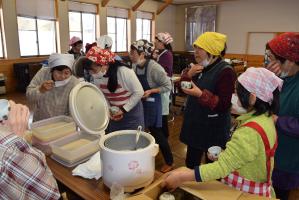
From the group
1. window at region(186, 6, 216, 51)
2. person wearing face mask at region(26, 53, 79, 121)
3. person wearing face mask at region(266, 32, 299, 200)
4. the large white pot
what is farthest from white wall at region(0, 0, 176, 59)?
person wearing face mask at region(266, 32, 299, 200)

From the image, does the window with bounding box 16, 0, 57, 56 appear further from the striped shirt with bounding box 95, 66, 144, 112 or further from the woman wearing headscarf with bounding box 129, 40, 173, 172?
the striped shirt with bounding box 95, 66, 144, 112

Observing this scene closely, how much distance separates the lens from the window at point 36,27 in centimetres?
650

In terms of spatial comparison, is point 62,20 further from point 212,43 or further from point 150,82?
point 212,43

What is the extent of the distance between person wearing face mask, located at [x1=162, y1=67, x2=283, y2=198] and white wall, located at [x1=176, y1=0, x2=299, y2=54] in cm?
881

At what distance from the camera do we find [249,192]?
99 cm

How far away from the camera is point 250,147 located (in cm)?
91

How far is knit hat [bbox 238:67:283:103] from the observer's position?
0.97 meters

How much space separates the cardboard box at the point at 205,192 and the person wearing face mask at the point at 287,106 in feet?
1.55

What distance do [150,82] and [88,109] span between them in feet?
4.19

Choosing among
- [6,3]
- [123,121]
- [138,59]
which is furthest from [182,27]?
[123,121]

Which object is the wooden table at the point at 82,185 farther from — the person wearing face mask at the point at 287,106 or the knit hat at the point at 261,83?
the person wearing face mask at the point at 287,106

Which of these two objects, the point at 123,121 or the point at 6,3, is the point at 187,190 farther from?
the point at 6,3

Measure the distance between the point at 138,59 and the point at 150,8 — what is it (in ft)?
26.1

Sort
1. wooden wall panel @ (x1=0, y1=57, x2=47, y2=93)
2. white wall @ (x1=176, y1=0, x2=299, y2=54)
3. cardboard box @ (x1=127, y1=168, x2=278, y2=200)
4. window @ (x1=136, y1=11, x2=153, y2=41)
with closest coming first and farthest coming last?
cardboard box @ (x1=127, y1=168, x2=278, y2=200), wooden wall panel @ (x1=0, y1=57, x2=47, y2=93), white wall @ (x1=176, y1=0, x2=299, y2=54), window @ (x1=136, y1=11, x2=153, y2=41)
